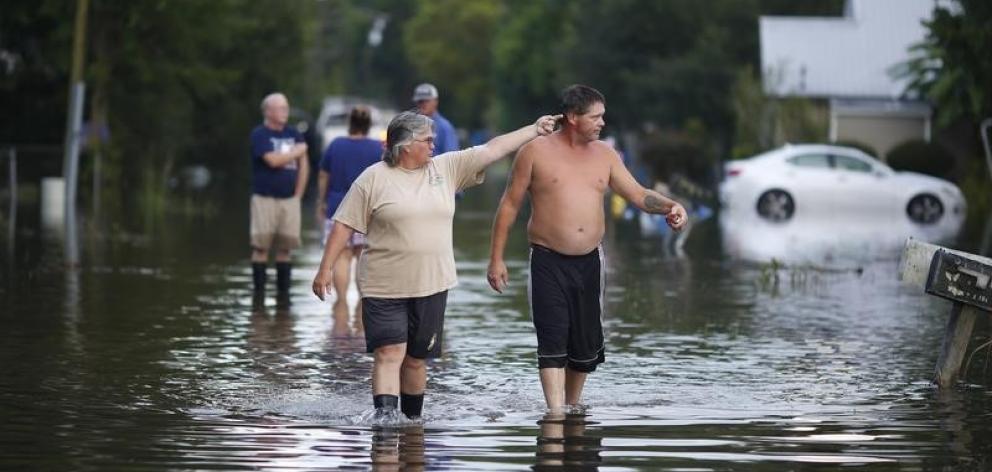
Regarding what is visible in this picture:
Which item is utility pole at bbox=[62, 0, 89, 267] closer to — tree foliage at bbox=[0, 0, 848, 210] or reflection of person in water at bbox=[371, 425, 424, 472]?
tree foliage at bbox=[0, 0, 848, 210]

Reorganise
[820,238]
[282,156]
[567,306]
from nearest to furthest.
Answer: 1. [567,306]
2. [282,156]
3. [820,238]

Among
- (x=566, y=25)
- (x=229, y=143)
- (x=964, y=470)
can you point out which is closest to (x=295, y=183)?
(x=964, y=470)

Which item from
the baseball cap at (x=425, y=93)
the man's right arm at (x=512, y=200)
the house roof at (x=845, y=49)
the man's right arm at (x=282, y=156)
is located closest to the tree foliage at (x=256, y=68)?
the house roof at (x=845, y=49)

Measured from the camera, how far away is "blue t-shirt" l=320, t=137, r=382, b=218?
54.5ft

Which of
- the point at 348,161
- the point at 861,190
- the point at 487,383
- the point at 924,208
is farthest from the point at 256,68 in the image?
the point at 487,383

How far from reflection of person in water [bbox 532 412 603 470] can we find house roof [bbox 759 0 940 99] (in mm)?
42579

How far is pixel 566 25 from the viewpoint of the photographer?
90625 millimetres

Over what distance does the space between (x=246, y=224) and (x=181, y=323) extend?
16.7 meters

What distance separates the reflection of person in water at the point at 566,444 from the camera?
30.7ft

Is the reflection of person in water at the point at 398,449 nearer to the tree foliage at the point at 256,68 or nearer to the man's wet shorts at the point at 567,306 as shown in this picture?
the man's wet shorts at the point at 567,306

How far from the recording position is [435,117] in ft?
54.5

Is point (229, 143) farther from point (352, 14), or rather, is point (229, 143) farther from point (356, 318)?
point (352, 14)

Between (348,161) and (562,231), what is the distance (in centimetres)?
581

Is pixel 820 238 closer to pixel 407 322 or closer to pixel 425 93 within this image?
pixel 425 93
